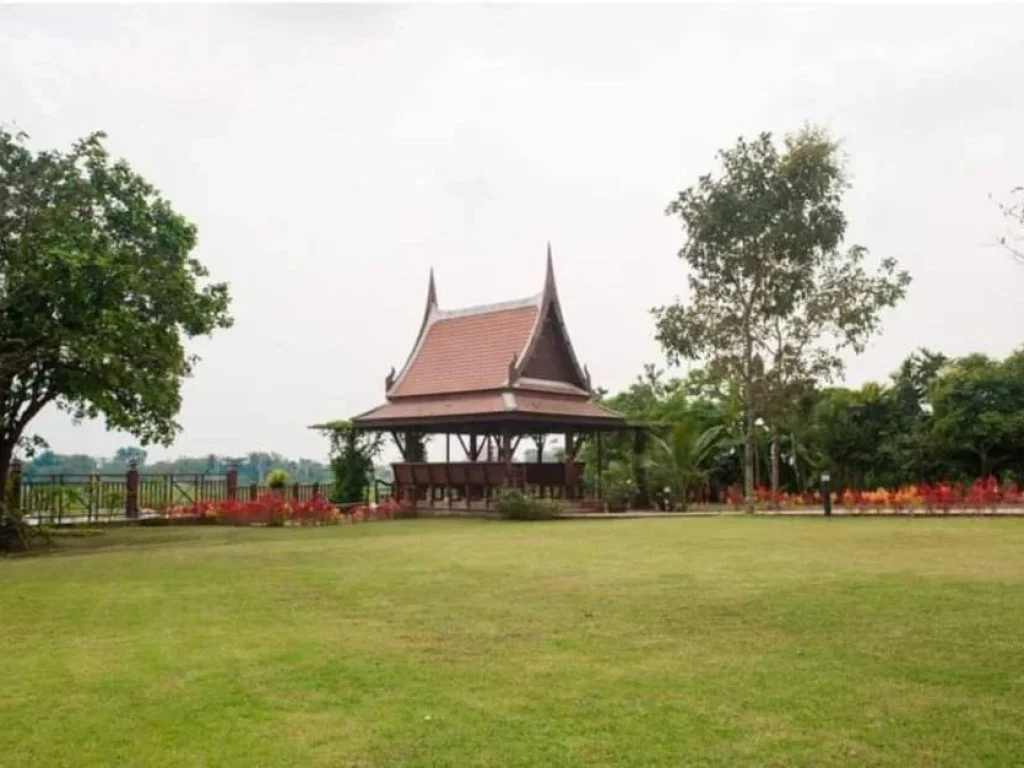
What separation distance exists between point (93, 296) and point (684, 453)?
1432 cm

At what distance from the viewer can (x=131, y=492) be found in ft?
68.8

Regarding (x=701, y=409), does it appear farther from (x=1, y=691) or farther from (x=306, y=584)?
(x=1, y=691)

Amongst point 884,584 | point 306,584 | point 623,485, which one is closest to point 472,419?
point 623,485

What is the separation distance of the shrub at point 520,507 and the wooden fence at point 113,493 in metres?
5.99

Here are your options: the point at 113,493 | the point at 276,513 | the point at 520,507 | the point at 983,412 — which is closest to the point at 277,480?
the point at 113,493

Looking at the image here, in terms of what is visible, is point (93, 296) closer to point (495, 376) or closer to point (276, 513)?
point (276, 513)

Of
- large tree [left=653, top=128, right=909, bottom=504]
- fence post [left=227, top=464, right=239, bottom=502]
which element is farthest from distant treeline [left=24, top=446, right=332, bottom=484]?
large tree [left=653, top=128, right=909, bottom=504]

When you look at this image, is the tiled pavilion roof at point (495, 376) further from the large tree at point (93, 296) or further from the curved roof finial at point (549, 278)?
the large tree at point (93, 296)

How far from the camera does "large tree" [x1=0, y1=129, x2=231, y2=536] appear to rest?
12742mm

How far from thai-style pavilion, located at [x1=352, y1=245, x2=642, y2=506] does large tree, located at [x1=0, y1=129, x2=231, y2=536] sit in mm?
7233

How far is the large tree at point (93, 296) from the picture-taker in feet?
41.8

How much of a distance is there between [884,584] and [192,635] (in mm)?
4972

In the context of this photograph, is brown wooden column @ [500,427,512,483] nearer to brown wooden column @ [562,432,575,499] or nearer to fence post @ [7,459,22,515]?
brown wooden column @ [562,432,575,499]

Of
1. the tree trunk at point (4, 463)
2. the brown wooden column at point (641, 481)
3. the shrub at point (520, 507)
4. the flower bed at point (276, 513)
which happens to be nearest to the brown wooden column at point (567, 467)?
the brown wooden column at point (641, 481)
